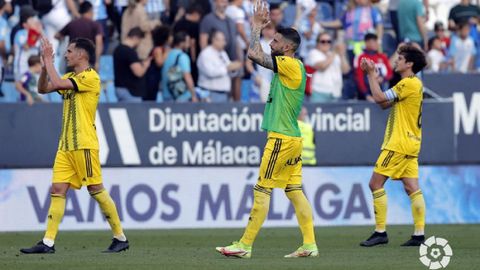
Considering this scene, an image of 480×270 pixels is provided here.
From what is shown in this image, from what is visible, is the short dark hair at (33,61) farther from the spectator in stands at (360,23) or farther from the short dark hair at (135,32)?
the spectator in stands at (360,23)

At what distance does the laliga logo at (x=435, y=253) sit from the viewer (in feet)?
39.4

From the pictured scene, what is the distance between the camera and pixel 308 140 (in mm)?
20281

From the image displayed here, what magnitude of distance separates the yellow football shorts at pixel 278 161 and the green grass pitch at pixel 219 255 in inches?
31.8

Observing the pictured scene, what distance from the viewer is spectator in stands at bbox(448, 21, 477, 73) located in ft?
79.0

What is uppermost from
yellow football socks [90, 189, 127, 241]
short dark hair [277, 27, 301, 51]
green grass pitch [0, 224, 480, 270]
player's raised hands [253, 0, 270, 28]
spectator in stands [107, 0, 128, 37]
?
spectator in stands [107, 0, 128, 37]

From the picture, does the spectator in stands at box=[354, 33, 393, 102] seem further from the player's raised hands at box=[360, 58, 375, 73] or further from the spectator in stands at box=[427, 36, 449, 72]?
the player's raised hands at box=[360, 58, 375, 73]

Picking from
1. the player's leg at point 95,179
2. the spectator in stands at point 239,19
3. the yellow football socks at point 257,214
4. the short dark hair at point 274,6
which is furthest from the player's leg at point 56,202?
the short dark hair at point 274,6

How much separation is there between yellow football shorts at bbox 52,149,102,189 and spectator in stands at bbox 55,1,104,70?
7.66m

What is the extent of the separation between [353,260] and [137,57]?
29.0ft

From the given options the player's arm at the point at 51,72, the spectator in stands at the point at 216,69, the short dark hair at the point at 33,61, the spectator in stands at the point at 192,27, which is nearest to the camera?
the player's arm at the point at 51,72

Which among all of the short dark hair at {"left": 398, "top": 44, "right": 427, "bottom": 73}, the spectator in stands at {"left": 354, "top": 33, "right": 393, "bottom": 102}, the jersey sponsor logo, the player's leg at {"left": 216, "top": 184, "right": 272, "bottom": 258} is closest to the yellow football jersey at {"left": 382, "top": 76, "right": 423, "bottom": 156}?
the short dark hair at {"left": 398, "top": 44, "right": 427, "bottom": 73}

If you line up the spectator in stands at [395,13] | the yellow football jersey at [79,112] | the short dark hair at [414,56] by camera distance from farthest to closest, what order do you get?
the spectator in stands at [395,13]
the short dark hair at [414,56]
the yellow football jersey at [79,112]

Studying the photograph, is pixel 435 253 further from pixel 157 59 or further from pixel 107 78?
pixel 107 78

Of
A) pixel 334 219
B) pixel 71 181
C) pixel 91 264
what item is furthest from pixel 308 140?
pixel 91 264
